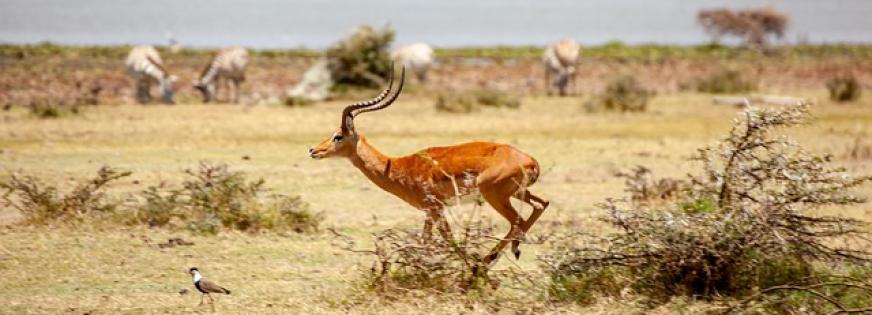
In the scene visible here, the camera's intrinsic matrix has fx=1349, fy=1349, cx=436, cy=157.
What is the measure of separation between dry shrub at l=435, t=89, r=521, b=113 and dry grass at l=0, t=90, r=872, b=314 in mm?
356

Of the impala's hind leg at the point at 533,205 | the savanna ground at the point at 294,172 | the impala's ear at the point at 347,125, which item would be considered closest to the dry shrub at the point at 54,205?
the savanna ground at the point at 294,172

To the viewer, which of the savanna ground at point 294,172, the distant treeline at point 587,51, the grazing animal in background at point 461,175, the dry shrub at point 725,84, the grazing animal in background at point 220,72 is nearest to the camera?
the savanna ground at point 294,172

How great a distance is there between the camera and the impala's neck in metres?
10.9

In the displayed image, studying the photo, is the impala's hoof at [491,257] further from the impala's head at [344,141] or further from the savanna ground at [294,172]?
the impala's head at [344,141]

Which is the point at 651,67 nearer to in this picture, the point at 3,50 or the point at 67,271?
the point at 3,50

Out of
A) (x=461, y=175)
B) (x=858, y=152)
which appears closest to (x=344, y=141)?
(x=461, y=175)

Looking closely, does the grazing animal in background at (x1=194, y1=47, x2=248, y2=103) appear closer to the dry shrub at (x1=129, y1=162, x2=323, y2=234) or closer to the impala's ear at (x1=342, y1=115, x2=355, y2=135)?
the dry shrub at (x1=129, y1=162, x2=323, y2=234)

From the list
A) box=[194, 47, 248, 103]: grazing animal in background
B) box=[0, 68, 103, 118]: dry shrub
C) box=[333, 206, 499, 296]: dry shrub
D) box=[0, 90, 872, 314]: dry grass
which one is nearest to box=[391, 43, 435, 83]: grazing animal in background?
box=[194, 47, 248, 103]: grazing animal in background

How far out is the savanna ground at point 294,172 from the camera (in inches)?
375

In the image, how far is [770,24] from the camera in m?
63.0

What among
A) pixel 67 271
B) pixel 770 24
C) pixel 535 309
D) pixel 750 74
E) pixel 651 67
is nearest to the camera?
pixel 535 309

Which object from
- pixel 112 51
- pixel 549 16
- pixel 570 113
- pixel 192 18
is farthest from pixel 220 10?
pixel 570 113

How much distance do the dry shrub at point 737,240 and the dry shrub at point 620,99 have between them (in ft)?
52.1

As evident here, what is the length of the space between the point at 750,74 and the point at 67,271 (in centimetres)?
3238
